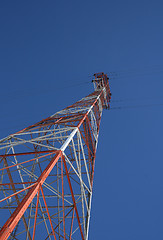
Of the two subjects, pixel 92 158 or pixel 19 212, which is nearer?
pixel 19 212

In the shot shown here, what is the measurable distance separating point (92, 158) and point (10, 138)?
528 cm

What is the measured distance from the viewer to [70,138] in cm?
728

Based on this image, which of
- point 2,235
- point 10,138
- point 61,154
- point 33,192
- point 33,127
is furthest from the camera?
point 33,127

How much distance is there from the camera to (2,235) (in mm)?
3457

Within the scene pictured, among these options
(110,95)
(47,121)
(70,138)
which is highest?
(110,95)

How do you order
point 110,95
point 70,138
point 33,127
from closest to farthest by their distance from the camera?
1. point 70,138
2. point 33,127
3. point 110,95

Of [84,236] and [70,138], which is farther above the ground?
[70,138]

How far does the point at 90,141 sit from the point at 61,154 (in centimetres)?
653

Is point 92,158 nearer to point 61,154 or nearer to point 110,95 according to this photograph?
point 61,154

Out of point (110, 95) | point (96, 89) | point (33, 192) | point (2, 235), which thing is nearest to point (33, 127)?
point (33, 192)

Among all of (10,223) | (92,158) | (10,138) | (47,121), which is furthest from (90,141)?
(10,223)

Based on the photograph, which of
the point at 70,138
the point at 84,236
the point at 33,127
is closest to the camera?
the point at 70,138

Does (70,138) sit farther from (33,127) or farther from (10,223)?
(33,127)

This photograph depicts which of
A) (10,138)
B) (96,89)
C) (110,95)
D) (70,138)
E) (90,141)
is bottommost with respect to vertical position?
(70,138)
